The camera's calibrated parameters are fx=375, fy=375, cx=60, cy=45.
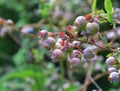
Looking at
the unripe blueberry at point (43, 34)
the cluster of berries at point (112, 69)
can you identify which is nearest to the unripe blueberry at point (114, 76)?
the cluster of berries at point (112, 69)

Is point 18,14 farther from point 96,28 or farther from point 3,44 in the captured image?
point 96,28

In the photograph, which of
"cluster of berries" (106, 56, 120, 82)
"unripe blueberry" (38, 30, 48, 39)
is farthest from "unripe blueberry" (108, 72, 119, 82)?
"unripe blueberry" (38, 30, 48, 39)

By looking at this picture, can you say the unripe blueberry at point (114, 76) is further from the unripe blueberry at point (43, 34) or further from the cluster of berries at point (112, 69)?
the unripe blueberry at point (43, 34)

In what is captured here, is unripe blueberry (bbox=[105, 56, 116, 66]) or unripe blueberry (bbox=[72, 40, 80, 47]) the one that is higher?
unripe blueberry (bbox=[72, 40, 80, 47])

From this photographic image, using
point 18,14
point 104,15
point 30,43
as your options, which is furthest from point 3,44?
point 104,15

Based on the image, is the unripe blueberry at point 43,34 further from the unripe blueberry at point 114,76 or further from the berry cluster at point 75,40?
the unripe blueberry at point 114,76

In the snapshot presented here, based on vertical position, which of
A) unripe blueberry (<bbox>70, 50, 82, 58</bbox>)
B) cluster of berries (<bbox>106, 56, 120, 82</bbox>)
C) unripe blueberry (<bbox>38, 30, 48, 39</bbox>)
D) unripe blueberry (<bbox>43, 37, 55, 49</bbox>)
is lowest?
cluster of berries (<bbox>106, 56, 120, 82</bbox>)

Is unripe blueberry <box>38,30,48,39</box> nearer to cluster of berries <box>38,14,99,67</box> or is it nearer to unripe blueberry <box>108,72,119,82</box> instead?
cluster of berries <box>38,14,99,67</box>

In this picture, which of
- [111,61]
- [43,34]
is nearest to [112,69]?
[111,61]

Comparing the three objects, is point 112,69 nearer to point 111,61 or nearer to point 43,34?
point 111,61

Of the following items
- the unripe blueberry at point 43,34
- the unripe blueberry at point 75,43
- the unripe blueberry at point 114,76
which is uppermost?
the unripe blueberry at point 43,34

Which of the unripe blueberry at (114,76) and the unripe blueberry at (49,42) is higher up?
the unripe blueberry at (49,42)

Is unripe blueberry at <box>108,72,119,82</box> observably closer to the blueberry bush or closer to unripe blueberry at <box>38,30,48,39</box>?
the blueberry bush
